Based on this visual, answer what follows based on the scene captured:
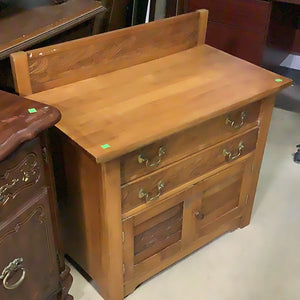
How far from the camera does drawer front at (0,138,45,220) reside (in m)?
1.00

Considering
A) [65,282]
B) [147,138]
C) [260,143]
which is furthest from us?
[260,143]

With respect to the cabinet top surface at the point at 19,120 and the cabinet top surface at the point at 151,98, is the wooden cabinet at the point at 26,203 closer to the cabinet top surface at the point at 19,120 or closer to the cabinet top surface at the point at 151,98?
the cabinet top surface at the point at 19,120

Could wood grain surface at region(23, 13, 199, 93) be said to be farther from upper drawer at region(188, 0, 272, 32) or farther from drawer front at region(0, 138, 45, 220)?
upper drawer at region(188, 0, 272, 32)

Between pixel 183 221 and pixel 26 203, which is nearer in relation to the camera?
pixel 26 203

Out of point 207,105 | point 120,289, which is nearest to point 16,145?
point 207,105

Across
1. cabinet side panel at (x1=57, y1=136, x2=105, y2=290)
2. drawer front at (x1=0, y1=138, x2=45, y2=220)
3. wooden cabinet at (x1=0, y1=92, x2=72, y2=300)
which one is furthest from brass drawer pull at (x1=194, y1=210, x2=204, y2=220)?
drawer front at (x1=0, y1=138, x2=45, y2=220)

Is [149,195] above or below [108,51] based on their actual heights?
below

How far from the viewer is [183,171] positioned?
4.72 feet

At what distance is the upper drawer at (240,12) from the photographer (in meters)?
2.28

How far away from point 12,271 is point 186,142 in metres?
0.61

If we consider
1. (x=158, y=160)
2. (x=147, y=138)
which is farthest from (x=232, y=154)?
(x=147, y=138)

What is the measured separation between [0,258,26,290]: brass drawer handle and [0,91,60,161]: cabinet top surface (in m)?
0.32

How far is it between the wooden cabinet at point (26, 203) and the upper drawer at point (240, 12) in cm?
154

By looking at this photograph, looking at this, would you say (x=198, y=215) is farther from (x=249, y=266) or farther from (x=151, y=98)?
Answer: (x=151, y=98)
